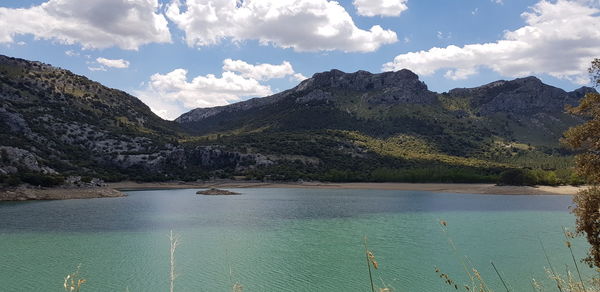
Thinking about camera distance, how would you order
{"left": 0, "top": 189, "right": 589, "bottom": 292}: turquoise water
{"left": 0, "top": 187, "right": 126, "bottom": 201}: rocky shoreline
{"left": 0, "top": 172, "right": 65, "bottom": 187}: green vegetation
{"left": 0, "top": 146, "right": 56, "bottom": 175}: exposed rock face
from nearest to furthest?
1. {"left": 0, "top": 189, "right": 589, "bottom": 292}: turquoise water
2. {"left": 0, "top": 187, "right": 126, "bottom": 201}: rocky shoreline
3. {"left": 0, "top": 172, "right": 65, "bottom": 187}: green vegetation
4. {"left": 0, "top": 146, "right": 56, "bottom": 175}: exposed rock face

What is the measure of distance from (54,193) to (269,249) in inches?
3182

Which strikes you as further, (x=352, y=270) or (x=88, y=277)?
(x=352, y=270)

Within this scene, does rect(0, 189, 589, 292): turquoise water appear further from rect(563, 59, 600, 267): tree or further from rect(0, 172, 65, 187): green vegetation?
rect(0, 172, 65, 187): green vegetation

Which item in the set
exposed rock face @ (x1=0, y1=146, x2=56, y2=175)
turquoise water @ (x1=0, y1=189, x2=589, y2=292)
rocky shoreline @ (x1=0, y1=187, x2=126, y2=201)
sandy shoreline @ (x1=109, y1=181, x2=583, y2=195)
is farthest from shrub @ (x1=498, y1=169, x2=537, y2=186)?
exposed rock face @ (x1=0, y1=146, x2=56, y2=175)

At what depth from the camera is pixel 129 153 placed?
175250 millimetres

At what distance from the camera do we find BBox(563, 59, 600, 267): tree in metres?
15.4

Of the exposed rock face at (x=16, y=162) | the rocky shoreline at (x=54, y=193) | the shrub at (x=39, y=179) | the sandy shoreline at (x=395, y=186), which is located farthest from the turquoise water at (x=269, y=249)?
the sandy shoreline at (x=395, y=186)

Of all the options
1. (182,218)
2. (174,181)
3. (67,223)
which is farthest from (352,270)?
(174,181)

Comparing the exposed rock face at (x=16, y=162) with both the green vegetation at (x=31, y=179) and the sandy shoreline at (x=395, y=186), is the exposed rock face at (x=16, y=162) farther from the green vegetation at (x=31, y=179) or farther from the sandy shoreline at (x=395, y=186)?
the sandy shoreline at (x=395, y=186)

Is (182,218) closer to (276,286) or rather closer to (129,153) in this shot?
(276,286)

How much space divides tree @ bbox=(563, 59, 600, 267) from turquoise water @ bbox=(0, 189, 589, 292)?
10.1 m

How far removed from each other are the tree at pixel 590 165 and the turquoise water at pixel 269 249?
10096 mm

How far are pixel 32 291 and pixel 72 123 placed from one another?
179m

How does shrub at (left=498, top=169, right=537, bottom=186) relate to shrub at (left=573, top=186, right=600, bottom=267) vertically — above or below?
below
